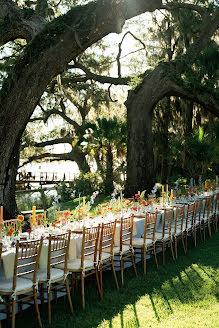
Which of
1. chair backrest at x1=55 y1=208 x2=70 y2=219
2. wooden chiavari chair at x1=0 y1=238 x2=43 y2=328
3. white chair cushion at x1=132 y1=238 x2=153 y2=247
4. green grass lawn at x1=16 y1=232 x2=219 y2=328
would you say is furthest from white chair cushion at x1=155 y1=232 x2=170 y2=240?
wooden chiavari chair at x1=0 y1=238 x2=43 y2=328

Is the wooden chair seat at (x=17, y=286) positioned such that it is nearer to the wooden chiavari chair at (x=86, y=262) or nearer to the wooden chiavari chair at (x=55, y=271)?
the wooden chiavari chair at (x=55, y=271)

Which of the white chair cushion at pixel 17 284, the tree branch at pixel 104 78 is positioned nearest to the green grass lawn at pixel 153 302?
the white chair cushion at pixel 17 284

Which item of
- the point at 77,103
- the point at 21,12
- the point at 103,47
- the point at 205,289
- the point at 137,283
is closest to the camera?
the point at 205,289

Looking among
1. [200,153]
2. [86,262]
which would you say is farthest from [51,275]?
[200,153]

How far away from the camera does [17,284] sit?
4129mm

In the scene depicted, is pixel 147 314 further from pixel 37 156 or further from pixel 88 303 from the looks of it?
pixel 37 156

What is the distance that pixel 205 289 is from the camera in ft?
17.5

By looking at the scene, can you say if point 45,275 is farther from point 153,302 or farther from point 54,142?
point 54,142

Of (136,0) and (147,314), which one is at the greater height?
(136,0)

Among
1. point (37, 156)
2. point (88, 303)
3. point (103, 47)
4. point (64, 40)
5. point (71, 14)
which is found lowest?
point (88, 303)

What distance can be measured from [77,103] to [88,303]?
2085 cm

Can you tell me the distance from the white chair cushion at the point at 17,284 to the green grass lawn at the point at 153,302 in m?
0.53

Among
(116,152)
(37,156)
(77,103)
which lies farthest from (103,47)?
(37,156)

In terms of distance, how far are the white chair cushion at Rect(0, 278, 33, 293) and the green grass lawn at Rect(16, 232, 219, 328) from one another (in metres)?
0.53
